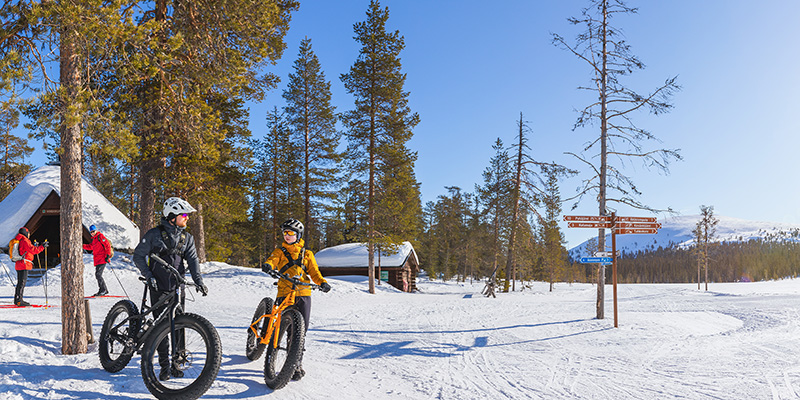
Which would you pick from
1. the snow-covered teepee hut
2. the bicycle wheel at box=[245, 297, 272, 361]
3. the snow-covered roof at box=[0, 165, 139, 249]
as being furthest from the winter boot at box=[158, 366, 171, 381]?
the snow-covered roof at box=[0, 165, 139, 249]

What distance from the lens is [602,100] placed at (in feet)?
42.8

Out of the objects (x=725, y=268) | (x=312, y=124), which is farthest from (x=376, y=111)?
(x=725, y=268)

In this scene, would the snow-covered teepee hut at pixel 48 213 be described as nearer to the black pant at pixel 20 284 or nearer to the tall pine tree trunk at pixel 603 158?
the black pant at pixel 20 284

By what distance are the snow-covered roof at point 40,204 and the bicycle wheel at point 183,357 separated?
18.3m

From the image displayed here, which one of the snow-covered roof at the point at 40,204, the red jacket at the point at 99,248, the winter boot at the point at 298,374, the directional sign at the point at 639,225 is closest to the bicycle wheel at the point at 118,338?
the winter boot at the point at 298,374

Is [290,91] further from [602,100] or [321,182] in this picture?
Result: [602,100]

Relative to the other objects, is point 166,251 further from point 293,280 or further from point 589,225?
point 589,225

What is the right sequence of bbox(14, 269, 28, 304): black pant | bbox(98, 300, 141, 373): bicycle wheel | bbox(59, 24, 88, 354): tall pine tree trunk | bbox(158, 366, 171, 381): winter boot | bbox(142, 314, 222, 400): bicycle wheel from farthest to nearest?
bbox(14, 269, 28, 304): black pant
bbox(59, 24, 88, 354): tall pine tree trunk
bbox(98, 300, 141, 373): bicycle wheel
bbox(158, 366, 171, 381): winter boot
bbox(142, 314, 222, 400): bicycle wheel

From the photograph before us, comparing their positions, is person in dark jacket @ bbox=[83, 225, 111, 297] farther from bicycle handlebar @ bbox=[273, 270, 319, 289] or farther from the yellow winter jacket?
bicycle handlebar @ bbox=[273, 270, 319, 289]

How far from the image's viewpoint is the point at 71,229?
6.50 meters

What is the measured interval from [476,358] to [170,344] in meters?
4.99

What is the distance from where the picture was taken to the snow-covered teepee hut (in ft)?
62.0

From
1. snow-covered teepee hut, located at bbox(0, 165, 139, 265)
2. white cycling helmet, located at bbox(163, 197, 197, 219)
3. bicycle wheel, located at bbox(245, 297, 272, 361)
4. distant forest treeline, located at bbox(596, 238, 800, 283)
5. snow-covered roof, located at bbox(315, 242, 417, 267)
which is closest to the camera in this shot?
white cycling helmet, located at bbox(163, 197, 197, 219)

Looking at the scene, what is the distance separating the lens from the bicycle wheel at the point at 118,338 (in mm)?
5430
